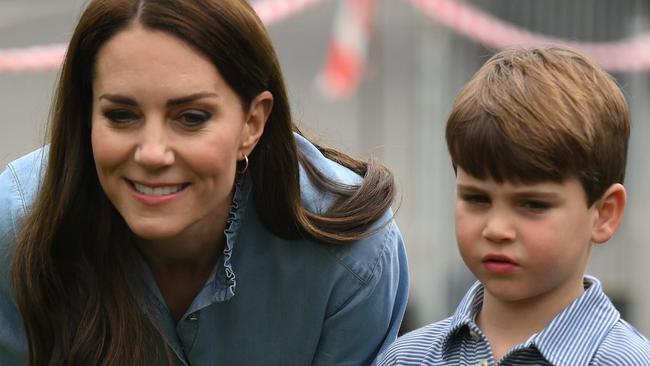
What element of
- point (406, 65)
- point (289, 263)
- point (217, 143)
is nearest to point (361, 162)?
point (289, 263)

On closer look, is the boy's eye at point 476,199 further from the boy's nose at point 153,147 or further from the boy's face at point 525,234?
the boy's nose at point 153,147

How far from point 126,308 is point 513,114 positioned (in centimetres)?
123

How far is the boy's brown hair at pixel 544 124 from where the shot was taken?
11.1ft

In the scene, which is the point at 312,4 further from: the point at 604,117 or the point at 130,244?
the point at 604,117

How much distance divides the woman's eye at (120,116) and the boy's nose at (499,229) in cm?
92

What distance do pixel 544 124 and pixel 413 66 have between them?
4761 mm

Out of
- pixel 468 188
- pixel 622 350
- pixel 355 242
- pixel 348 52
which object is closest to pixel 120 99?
pixel 355 242

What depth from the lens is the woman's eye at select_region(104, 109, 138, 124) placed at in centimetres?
387

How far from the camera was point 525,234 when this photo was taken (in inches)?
134

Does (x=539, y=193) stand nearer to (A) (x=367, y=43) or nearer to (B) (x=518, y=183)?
(B) (x=518, y=183)

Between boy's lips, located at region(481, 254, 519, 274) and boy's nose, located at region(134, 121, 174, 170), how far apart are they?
82 cm

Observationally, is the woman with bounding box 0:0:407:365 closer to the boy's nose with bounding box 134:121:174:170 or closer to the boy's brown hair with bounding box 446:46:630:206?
the boy's nose with bounding box 134:121:174:170

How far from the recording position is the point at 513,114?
343 centimetres

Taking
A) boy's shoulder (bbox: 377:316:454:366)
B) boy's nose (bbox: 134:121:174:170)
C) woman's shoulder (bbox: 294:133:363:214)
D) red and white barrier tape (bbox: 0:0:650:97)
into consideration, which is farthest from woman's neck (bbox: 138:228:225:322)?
red and white barrier tape (bbox: 0:0:650:97)
